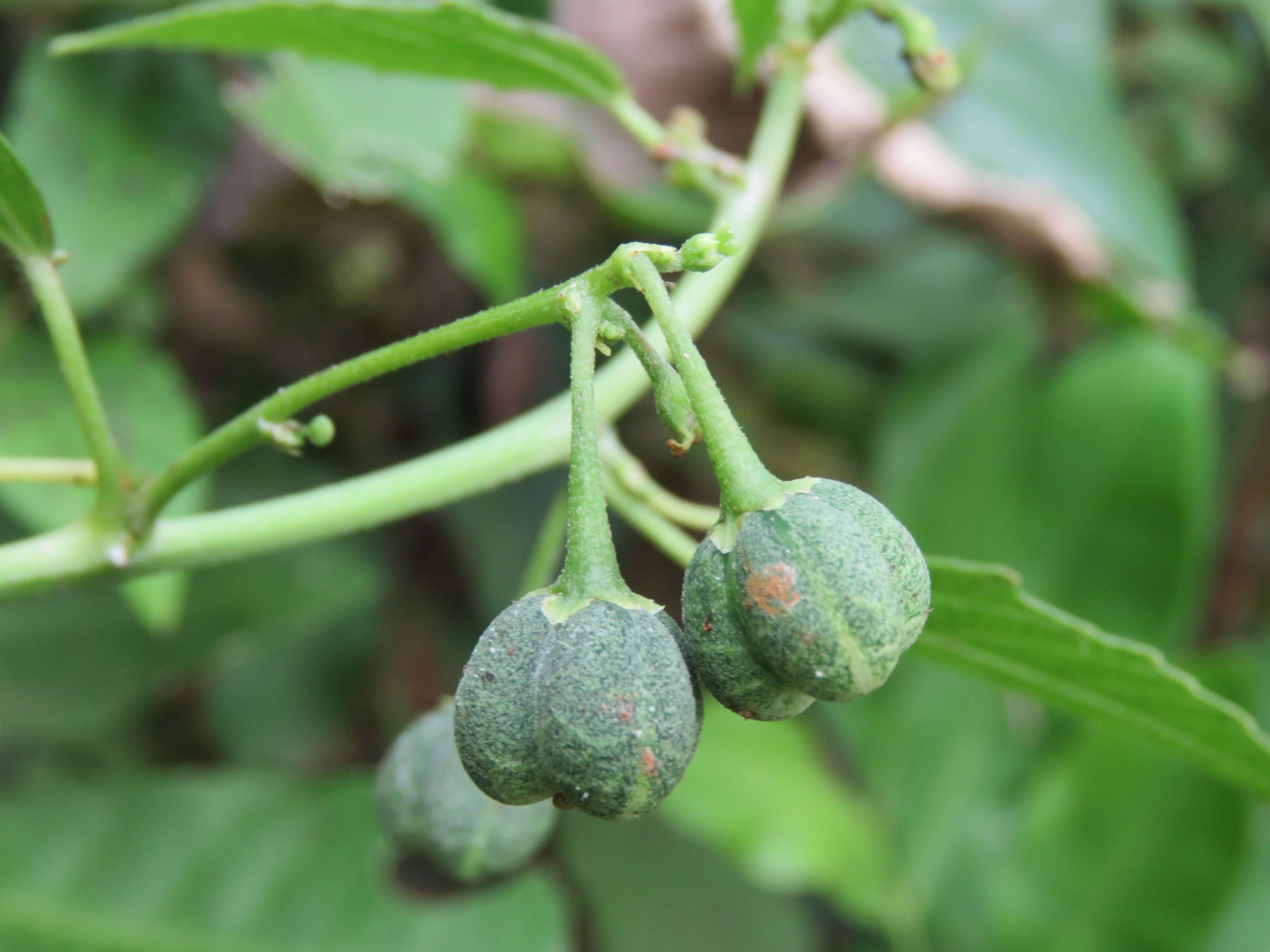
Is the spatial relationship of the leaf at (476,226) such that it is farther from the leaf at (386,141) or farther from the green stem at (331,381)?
the green stem at (331,381)

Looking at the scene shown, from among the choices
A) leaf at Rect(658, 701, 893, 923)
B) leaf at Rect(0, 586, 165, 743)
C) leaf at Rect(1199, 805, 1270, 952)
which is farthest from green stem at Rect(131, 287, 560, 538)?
leaf at Rect(1199, 805, 1270, 952)

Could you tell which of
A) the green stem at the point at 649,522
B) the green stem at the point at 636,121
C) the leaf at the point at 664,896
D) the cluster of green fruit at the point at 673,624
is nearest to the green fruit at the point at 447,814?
the green stem at the point at 649,522

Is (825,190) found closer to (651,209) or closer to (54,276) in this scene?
(651,209)

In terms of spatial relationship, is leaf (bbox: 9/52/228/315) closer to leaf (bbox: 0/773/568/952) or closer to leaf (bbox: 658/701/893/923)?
leaf (bbox: 0/773/568/952)

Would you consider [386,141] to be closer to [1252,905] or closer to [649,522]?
[649,522]

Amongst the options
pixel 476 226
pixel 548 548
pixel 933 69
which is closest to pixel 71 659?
pixel 476 226

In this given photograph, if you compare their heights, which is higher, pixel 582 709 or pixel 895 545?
pixel 895 545

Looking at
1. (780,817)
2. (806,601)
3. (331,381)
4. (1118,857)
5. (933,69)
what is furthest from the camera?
(780,817)
